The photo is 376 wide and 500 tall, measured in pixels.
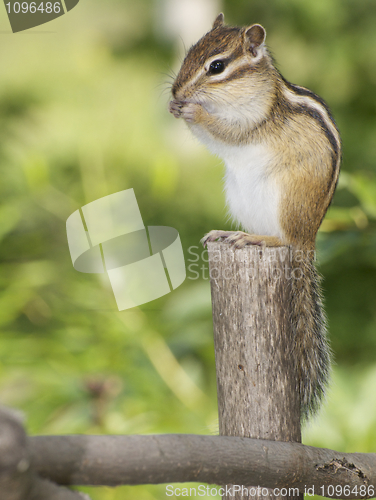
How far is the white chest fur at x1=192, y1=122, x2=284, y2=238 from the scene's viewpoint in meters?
0.83

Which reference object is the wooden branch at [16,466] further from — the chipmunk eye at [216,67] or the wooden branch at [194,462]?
the chipmunk eye at [216,67]

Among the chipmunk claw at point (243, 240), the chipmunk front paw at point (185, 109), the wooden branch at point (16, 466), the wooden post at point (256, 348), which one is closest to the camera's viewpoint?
the wooden branch at point (16, 466)

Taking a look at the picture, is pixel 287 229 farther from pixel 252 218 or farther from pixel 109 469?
pixel 109 469

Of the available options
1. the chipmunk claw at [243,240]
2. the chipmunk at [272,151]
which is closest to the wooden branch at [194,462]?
the chipmunk at [272,151]

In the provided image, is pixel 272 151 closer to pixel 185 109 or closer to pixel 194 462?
pixel 185 109

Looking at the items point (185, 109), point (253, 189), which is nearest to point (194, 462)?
point (253, 189)

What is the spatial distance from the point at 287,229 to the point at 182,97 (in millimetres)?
306

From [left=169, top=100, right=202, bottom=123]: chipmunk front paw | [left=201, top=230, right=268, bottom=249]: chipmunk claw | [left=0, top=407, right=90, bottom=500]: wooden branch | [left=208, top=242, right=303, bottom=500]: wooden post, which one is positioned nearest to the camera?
[left=0, top=407, right=90, bottom=500]: wooden branch

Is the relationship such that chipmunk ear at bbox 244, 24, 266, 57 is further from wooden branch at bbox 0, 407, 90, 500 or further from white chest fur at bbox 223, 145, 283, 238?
wooden branch at bbox 0, 407, 90, 500

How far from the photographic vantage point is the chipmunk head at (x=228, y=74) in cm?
84

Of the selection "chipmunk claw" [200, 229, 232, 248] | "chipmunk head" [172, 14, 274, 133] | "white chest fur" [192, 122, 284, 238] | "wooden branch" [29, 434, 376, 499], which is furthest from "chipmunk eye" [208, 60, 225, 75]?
"wooden branch" [29, 434, 376, 499]

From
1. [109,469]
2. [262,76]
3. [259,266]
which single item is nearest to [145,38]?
[262,76]

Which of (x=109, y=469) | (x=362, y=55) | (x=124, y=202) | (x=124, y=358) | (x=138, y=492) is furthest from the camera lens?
(x=362, y=55)

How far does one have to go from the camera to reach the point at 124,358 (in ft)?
4.48
